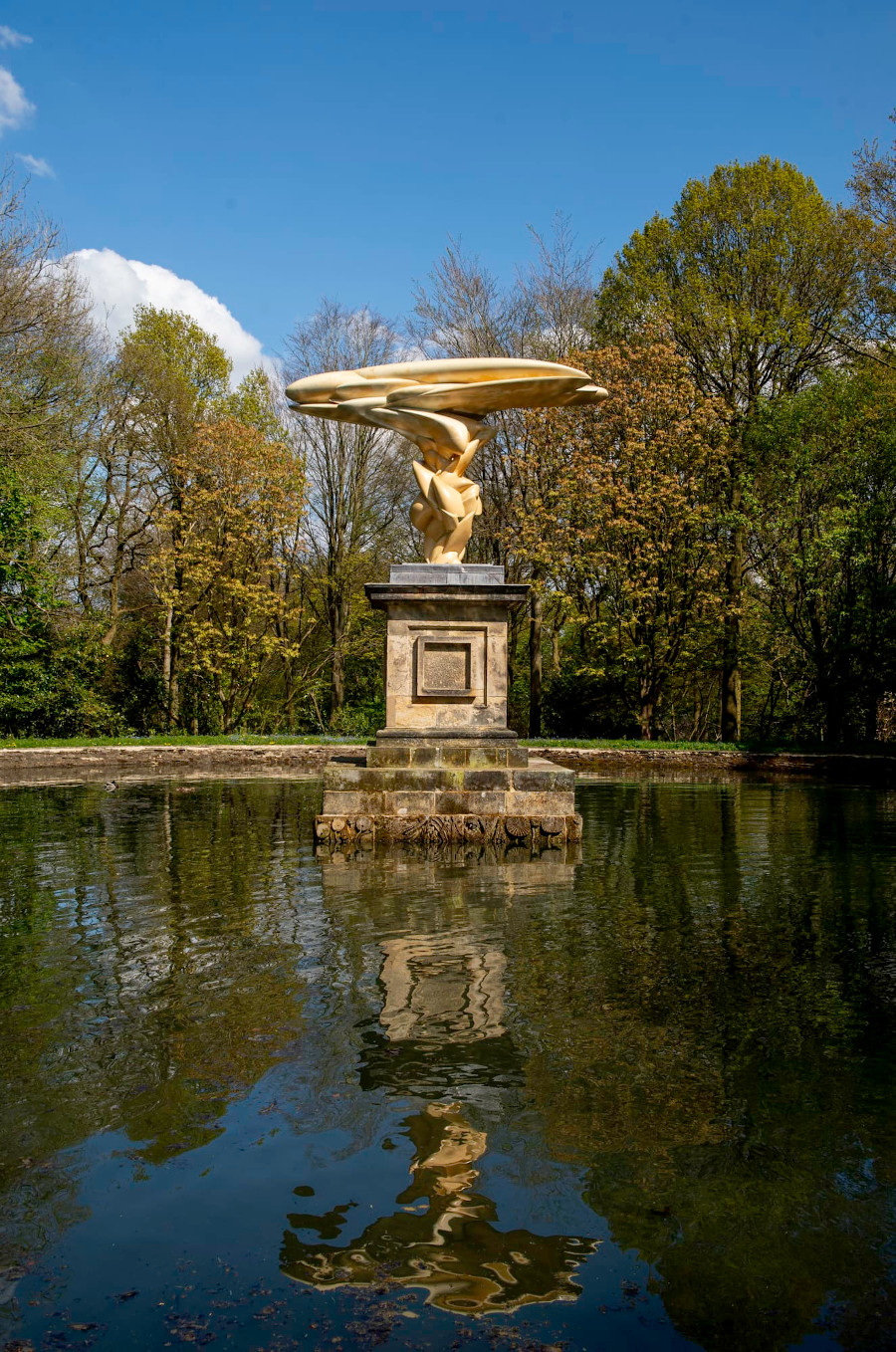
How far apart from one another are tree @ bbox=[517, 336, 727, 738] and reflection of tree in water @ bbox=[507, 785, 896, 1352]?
17150mm

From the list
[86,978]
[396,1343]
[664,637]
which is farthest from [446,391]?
[664,637]

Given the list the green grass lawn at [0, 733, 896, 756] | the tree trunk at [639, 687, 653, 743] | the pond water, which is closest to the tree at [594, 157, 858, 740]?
the tree trunk at [639, 687, 653, 743]

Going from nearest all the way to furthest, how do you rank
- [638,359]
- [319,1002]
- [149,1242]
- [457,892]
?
[149,1242]
[319,1002]
[457,892]
[638,359]

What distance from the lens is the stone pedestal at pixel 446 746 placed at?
920 cm

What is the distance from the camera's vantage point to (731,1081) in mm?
3609

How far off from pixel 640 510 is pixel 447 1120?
70.7 feet

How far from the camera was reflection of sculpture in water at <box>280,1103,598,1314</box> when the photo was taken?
2.39 m

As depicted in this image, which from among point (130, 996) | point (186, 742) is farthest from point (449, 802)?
point (186, 742)

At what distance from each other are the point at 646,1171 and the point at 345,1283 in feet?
3.20

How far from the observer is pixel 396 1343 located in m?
2.19

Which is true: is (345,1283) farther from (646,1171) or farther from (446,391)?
(446,391)

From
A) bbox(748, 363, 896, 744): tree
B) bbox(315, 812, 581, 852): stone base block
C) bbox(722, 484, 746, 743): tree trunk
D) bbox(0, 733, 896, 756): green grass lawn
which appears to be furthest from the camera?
bbox(722, 484, 746, 743): tree trunk

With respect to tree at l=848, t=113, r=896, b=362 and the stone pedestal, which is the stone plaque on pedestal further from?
tree at l=848, t=113, r=896, b=362

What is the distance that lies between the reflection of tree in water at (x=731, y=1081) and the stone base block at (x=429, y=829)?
171cm
